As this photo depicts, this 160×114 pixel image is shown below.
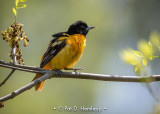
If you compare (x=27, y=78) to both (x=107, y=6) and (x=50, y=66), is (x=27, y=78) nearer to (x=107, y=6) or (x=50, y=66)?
(x=50, y=66)

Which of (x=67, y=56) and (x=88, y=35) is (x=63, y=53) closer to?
(x=67, y=56)

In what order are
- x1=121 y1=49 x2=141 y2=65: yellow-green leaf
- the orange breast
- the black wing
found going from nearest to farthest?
x1=121 y1=49 x2=141 y2=65: yellow-green leaf → the orange breast → the black wing

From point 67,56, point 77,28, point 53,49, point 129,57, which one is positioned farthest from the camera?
point 77,28

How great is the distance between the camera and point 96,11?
34.2 feet

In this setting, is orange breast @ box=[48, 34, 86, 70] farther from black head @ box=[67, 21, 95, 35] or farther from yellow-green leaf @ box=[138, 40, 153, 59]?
yellow-green leaf @ box=[138, 40, 153, 59]

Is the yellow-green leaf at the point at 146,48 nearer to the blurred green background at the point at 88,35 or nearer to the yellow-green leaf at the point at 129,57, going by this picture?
the yellow-green leaf at the point at 129,57

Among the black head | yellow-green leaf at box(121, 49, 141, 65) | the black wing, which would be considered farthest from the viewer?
the black head

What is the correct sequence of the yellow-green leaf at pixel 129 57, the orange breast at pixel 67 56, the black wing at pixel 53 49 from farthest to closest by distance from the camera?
the black wing at pixel 53 49 < the orange breast at pixel 67 56 < the yellow-green leaf at pixel 129 57

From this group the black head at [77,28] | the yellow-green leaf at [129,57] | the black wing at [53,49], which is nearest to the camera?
the yellow-green leaf at [129,57]

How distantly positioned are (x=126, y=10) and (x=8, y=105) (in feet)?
19.9

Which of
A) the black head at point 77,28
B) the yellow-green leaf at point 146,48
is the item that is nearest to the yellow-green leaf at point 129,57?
the yellow-green leaf at point 146,48

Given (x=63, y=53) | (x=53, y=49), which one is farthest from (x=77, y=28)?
(x=63, y=53)

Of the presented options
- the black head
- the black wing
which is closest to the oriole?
the black wing

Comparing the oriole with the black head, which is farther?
the black head
